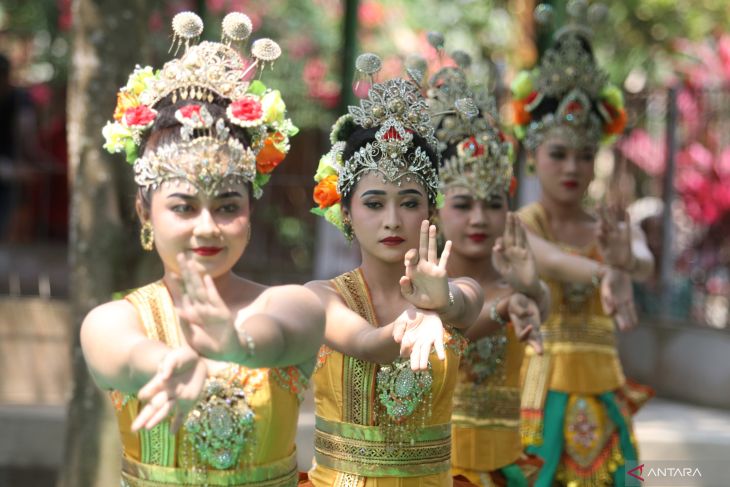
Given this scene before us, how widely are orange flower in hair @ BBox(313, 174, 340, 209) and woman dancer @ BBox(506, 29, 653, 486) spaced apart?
1.58 m

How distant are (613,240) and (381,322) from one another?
1715 millimetres

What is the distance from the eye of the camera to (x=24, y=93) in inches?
381

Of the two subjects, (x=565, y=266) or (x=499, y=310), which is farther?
(x=565, y=266)

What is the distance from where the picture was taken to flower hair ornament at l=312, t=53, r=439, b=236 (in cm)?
377

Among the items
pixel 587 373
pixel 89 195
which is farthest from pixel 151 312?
pixel 587 373

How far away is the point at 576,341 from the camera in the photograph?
536 cm

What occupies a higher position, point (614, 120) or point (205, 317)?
point (614, 120)

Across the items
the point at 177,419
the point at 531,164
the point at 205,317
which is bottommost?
the point at 177,419

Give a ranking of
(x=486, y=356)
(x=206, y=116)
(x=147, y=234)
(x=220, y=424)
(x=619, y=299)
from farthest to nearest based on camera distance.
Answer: (x=619, y=299) < (x=486, y=356) < (x=147, y=234) < (x=206, y=116) < (x=220, y=424)

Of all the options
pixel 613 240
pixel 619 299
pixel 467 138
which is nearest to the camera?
pixel 467 138

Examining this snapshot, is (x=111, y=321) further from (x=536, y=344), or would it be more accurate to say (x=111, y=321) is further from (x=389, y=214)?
(x=536, y=344)

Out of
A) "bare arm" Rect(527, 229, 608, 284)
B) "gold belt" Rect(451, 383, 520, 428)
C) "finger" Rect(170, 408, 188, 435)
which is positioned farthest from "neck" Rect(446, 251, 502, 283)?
"finger" Rect(170, 408, 188, 435)

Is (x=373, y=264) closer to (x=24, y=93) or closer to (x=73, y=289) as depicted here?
(x=73, y=289)

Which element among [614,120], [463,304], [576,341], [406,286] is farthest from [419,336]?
[614,120]
